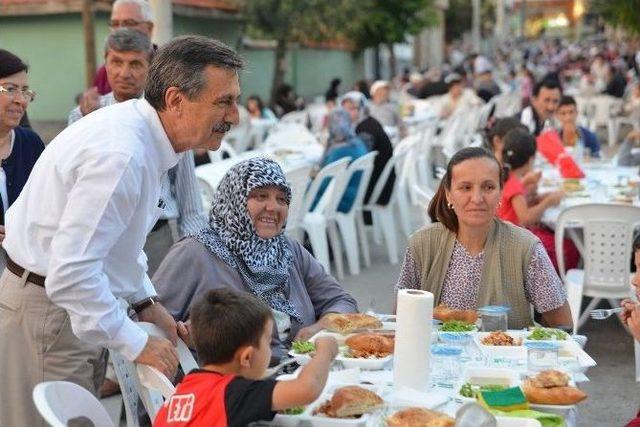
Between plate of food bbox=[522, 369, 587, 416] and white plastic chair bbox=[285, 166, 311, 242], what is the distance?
536cm

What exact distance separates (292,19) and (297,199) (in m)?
12.1

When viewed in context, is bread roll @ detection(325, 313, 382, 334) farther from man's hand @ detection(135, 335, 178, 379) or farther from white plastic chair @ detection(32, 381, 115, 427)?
white plastic chair @ detection(32, 381, 115, 427)

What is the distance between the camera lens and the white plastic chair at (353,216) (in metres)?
9.25

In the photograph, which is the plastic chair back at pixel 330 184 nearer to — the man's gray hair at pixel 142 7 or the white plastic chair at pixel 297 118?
the man's gray hair at pixel 142 7

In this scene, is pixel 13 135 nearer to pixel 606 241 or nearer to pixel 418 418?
pixel 418 418

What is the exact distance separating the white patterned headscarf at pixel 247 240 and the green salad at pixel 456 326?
65 centimetres

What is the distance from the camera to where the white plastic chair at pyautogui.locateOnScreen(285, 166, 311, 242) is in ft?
27.4

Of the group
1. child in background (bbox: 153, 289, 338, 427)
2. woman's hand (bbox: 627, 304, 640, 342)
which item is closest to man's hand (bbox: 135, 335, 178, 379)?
child in background (bbox: 153, 289, 338, 427)

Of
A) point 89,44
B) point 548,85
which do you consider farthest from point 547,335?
point 89,44

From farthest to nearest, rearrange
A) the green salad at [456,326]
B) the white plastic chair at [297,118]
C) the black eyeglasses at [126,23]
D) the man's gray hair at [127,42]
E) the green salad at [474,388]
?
the white plastic chair at [297,118]
the black eyeglasses at [126,23]
the man's gray hair at [127,42]
the green salad at [456,326]
the green salad at [474,388]

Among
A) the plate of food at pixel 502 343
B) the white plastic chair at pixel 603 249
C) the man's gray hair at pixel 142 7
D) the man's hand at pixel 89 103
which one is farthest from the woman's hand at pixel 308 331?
the white plastic chair at pixel 603 249

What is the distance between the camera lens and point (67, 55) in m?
18.5

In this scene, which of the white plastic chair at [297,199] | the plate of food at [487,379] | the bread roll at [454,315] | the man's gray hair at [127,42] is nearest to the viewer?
the plate of food at [487,379]

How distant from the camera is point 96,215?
2.83 meters
